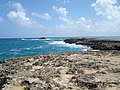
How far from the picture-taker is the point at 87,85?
70.1ft

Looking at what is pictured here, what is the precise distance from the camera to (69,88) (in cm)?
2039

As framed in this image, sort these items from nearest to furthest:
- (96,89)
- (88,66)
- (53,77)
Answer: (96,89)
(53,77)
(88,66)

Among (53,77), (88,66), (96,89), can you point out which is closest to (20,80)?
(53,77)

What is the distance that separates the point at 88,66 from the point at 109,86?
1069cm

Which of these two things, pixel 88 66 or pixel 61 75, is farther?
pixel 88 66

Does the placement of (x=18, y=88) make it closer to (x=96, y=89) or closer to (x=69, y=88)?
(x=69, y=88)

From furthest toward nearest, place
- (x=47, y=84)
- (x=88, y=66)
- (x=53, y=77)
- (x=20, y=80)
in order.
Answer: (x=88, y=66) → (x=53, y=77) → (x=20, y=80) → (x=47, y=84)

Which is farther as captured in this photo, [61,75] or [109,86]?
[61,75]

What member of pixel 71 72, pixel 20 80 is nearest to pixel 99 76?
pixel 71 72

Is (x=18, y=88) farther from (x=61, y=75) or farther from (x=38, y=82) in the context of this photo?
(x=61, y=75)

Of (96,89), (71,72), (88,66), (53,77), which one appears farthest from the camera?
(88,66)

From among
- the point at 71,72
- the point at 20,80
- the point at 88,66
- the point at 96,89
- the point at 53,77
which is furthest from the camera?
the point at 88,66

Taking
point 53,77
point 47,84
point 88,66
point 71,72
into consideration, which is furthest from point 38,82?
point 88,66

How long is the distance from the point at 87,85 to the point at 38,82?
4.79 meters
